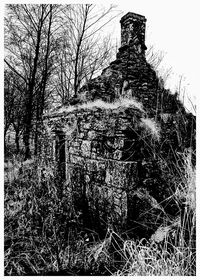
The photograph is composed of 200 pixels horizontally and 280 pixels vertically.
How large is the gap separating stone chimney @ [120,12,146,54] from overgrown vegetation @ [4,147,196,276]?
4.38 metres

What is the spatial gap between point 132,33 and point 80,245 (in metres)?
5.69

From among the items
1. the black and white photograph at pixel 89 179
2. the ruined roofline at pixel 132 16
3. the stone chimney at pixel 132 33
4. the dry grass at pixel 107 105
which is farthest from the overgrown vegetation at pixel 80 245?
the stone chimney at pixel 132 33

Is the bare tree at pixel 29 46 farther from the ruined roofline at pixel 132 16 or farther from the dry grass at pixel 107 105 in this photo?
the ruined roofline at pixel 132 16

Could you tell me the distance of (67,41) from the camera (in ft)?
15.3

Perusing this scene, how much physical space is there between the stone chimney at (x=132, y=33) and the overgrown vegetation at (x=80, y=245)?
438cm

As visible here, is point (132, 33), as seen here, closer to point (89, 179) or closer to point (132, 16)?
point (132, 16)

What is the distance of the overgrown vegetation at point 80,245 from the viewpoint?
1.93 meters

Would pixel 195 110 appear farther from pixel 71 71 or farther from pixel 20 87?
pixel 71 71

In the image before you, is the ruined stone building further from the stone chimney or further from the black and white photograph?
the stone chimney

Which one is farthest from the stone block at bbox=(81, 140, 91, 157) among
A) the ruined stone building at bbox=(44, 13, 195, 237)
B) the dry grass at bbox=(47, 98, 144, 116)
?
the dry grass at bbox=(47, 98, 144, 116)

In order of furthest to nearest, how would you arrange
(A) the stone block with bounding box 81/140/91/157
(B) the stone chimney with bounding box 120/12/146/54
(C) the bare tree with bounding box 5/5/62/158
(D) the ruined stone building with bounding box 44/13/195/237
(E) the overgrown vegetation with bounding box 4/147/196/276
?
1. (B) the stone chimney with bounding box 120/12/146/54
2. (C) the bare tree with bounding box 5/5/62/158
3. (A) the stone block with bounding box 81/140/91/157
4. (D) the ruined stone building with bounding box 44/13/195/237
5. (E) the overgrown vegetation with bounding box 4/147/196/276

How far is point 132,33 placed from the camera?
228 inches

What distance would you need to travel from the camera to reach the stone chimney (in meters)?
5.40

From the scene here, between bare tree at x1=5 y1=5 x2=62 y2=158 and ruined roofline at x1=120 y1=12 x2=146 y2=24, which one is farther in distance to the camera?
ruined roofline at x1=120 y1=12 x2=146 y2=24
